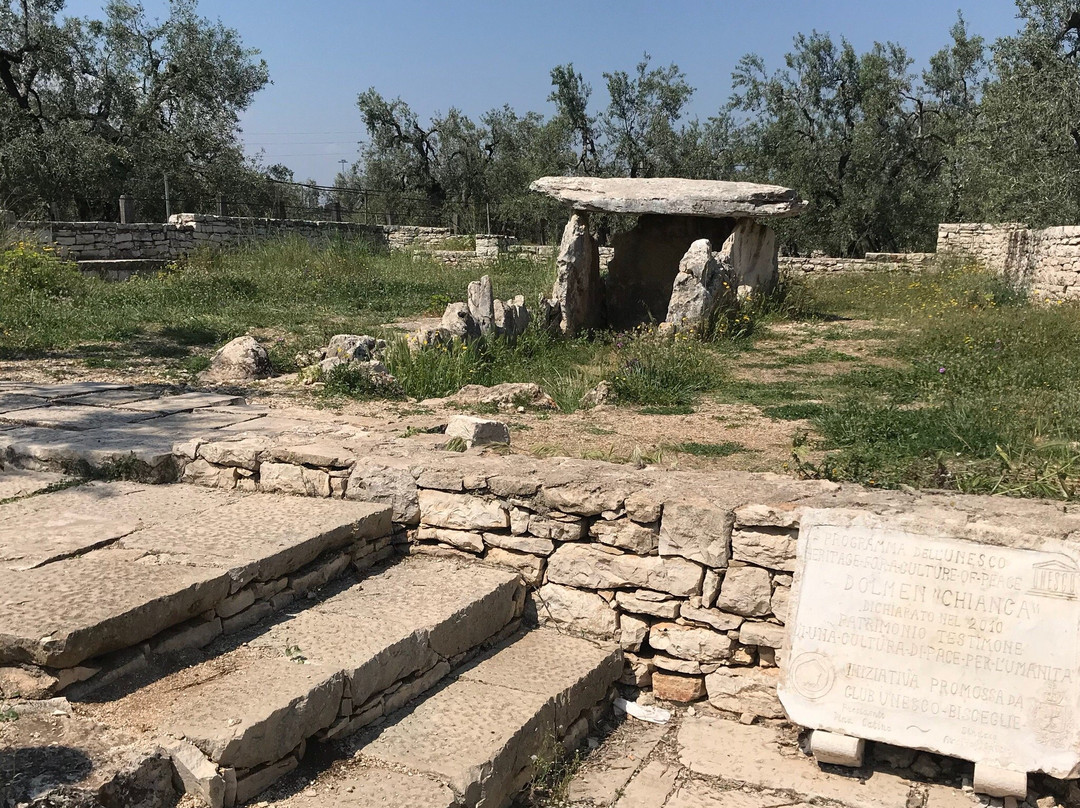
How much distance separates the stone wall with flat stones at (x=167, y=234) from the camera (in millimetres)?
14008

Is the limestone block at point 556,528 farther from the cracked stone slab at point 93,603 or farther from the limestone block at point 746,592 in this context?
the cracked stone slab at point 93,603

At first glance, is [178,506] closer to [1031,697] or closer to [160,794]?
[160,794]

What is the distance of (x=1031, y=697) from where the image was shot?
3328mm

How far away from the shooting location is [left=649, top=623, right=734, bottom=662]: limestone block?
4031 millimetres

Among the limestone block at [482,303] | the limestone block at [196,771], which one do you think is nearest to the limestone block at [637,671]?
the limestone block at [196,771]

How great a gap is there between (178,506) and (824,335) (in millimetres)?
8093

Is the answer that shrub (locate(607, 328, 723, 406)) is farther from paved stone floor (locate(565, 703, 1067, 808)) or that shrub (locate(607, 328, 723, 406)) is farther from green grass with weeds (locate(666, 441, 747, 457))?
paved stone floor (locate(565, 703, 1067, 808))

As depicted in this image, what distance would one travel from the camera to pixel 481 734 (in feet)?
10.7

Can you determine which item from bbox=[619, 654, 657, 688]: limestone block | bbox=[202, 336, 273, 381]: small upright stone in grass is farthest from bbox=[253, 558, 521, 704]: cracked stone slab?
bbox=[202, 336, 273, 381]: small upright stone in grass

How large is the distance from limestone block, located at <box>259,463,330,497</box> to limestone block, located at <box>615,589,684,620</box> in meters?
1.62

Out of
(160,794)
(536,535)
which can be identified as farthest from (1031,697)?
(160,794)

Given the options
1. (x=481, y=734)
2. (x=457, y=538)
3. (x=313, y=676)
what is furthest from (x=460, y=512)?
(x=313, y=676)

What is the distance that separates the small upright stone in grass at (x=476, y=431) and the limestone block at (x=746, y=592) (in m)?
1.71

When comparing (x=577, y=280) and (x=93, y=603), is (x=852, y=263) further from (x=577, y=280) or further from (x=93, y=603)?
(x=93, y=603)
